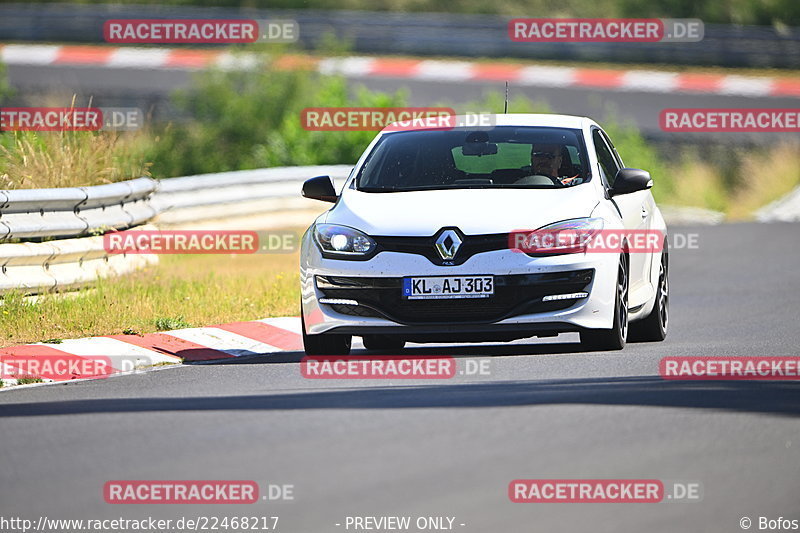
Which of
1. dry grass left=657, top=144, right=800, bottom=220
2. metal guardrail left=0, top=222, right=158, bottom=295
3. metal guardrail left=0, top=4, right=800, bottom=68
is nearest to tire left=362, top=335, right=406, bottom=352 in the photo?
metal guardrail left=0, top=222, right=158, bottom=295

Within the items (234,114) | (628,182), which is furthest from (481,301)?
(234,114)

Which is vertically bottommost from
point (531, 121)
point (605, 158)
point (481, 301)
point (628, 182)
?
point (481, 301)

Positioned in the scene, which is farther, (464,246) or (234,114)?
(234,114)

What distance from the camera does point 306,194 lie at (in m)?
11.7

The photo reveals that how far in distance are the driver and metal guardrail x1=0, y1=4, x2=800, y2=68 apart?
81.0ft

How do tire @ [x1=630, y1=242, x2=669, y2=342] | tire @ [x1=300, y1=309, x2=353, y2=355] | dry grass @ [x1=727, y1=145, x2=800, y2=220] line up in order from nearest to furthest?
1. tire @ [x1=300, y1=309, x2=353, y2=355]
2. tire @ [x1=630, y1=242, x2=669, y2=342]
3. dry grass @ [x1=727, y1=145, x2=800, y2=220]

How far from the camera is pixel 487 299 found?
10547 mm

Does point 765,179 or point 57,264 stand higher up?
point 57,264

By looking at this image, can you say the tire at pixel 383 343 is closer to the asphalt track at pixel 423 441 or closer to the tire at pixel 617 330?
the asphalt track at pixel 423 441

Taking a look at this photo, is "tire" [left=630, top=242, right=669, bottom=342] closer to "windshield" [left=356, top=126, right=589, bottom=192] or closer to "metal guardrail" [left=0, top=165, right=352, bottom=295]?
"windshield" [left=356, top=126, right=589, bottom=192]

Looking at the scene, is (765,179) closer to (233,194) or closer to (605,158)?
(233,194)

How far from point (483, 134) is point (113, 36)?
30675mm

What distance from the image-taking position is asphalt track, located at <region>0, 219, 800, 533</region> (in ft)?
21.5

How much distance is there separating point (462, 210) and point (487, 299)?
0.63 m
